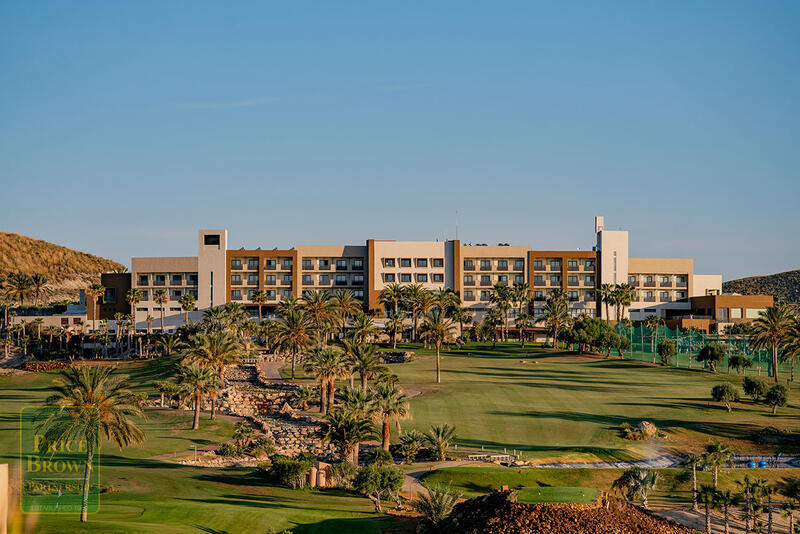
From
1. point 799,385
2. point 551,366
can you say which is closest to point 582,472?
point 799,385

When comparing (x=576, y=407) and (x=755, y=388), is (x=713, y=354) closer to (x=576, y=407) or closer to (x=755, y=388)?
(x=755, y=388)

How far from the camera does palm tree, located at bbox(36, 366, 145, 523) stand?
1566 inches

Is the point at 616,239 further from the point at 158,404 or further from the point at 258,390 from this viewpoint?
the point at 158,404

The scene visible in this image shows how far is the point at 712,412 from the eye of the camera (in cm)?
8512

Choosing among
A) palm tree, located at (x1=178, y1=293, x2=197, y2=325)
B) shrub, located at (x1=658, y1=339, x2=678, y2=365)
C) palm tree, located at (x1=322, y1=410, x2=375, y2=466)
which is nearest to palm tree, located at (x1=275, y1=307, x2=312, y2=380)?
palm tree, located at (x1=322, y1=410, x2=375, y2=466)

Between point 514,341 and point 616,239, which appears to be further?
point 616,239

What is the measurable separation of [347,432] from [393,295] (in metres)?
91.1

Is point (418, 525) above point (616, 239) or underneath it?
underneath

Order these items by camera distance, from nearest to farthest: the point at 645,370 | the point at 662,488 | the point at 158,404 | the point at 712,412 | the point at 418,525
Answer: the point at 418,525
the point at 662,488
the point at 712,412
the point at 158,404
the point at 645,370

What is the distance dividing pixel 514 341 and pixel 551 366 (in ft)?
114

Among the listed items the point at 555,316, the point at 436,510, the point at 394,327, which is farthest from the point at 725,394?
the point at 394,327

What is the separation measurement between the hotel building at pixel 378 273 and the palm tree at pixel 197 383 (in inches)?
3280

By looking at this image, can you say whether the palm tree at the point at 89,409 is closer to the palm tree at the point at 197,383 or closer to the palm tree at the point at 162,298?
the palm tree at the point at 197,383

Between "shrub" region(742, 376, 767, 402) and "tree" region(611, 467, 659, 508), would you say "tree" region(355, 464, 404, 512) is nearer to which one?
"tree" region(611, 467, 659, 508)
